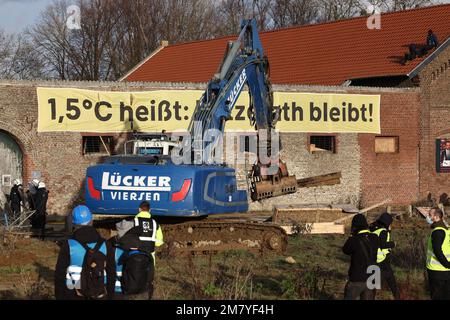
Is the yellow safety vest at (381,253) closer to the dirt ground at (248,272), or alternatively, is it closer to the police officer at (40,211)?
the dirt ground at (248,272)

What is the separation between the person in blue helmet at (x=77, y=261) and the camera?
29.7ft

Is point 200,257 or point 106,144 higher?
point 106,144

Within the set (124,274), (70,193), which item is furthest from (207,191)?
(70,193)

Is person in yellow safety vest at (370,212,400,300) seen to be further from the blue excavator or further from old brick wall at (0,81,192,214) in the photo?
old brick wall at (0,81,192,214)

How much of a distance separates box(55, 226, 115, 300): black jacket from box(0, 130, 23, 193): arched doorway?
19627 mm

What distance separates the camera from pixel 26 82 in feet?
90.9

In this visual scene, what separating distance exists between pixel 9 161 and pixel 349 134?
13.0 m

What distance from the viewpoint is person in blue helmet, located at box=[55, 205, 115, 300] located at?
904 cm

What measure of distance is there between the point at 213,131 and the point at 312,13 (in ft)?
163

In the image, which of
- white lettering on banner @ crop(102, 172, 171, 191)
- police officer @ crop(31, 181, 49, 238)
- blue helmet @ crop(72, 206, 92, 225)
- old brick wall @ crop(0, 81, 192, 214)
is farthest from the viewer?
old brick wall @ crop(0, 81, 192, 214)

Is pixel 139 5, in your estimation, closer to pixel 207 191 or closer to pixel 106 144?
pixel 106 144

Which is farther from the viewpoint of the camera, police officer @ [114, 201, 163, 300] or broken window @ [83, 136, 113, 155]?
broken window @ [83, 136, 113, 155]

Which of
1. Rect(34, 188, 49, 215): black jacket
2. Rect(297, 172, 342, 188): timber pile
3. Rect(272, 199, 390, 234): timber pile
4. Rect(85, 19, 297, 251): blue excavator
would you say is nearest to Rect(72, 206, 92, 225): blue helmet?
Rect(85, 19, 297, 251): blue excavator

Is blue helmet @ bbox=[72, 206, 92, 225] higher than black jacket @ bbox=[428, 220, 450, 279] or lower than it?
higher
